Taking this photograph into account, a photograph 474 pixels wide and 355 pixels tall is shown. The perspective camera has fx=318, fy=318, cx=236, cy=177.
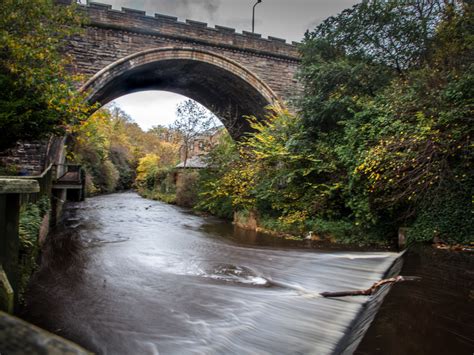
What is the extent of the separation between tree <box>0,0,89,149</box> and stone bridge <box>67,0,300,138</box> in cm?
374

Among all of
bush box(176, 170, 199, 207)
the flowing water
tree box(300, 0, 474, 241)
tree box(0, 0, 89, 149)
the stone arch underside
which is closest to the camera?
the flowing water

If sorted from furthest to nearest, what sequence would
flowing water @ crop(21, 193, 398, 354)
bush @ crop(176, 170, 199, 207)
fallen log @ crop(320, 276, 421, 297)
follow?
1. bush @ crop(176, 170, 199, 207)
2. fallen log @ crop(320, 276, 421, 297)
3. flowing water @ crop(21, 193, 398, 354)

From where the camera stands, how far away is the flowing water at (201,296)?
300 centimetres

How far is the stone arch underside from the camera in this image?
38.8 feet

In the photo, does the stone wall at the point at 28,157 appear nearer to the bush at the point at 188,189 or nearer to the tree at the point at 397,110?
the bush at the point at 188,189

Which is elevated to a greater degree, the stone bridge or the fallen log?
the stone bridge

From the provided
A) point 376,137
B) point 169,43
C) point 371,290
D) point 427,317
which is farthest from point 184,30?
point 427,317

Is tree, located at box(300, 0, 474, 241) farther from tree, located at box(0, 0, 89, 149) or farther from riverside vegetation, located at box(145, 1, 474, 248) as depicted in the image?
tree, located at box(0, 0, 89, 149)

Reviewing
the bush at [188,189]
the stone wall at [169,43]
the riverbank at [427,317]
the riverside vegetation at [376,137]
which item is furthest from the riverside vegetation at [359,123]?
the bush at [188,189]

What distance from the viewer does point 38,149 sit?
9.96 m

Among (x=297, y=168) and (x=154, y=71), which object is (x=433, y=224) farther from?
(x=154, y=71)

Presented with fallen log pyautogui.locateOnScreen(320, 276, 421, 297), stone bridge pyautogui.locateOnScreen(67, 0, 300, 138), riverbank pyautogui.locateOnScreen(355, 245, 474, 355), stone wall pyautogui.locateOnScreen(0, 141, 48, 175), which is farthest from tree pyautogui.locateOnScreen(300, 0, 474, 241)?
stone wall pyautogui.locateOnScreen(0, 141, 48, 175)

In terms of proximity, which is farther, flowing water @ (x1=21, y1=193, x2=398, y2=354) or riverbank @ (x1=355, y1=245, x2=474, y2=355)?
flowing water @ (x1=21, y1=193, x2=398, y2=354)

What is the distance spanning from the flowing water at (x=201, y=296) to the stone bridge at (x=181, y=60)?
7056mm
